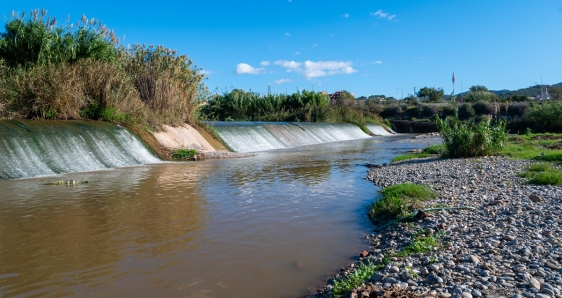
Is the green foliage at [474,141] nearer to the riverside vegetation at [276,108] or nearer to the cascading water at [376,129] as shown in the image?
the riverside vegetation at [276,108]

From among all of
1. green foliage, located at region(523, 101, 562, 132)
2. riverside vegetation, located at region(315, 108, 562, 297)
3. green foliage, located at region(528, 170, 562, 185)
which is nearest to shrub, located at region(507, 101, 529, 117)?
green foliage, located at region(523, 101, 562, 132)

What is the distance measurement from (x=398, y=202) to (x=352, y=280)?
8.55 ft

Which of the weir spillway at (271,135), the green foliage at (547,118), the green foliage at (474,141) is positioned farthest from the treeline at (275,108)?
the green foliage at (474,141)

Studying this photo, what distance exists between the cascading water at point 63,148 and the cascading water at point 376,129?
30.3 metres

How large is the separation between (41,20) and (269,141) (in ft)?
35.5

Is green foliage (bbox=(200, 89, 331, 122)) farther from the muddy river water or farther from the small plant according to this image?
the muddy river water

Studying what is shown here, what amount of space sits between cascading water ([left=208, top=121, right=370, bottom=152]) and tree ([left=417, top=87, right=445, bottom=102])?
48.9 meters

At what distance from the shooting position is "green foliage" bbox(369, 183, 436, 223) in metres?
5.39

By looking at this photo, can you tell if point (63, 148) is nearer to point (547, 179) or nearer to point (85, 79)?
point (85, 79)

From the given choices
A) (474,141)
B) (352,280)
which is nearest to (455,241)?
(352,280)

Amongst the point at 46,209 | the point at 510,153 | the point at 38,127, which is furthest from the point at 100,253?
the point at 510,153

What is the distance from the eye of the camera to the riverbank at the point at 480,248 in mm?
2852

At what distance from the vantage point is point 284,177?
9.37 meters

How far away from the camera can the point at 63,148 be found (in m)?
10.5
